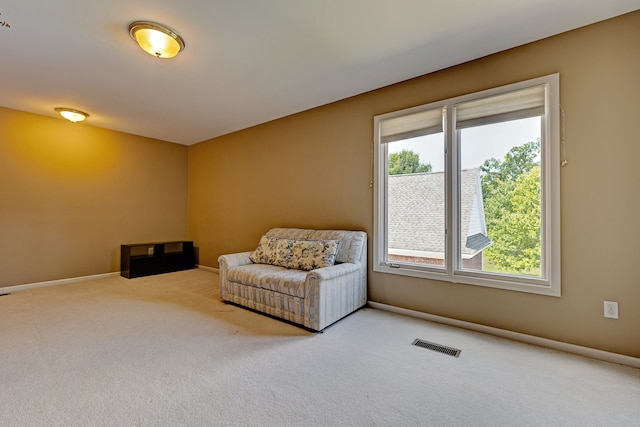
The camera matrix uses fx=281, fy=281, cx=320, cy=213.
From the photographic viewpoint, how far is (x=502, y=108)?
265 centimetres

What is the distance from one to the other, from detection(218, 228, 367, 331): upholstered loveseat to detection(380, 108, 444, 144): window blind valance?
1.21m

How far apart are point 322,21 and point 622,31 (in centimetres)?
229

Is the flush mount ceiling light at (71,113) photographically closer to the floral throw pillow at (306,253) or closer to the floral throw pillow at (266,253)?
the floral throw pillow at (266,253)

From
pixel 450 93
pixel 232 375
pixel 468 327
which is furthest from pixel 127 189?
pixel 468 327

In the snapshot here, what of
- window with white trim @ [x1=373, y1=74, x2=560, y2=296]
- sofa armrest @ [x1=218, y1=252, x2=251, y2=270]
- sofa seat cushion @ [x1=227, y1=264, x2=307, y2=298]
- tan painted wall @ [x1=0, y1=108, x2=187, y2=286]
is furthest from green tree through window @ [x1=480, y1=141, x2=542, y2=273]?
tan painted wall @ [x1=0, y1=108, x2=187, y2=286]

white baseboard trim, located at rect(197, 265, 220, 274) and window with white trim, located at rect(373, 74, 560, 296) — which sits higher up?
window with white trim, located at rect(373, 74, 560, 296)

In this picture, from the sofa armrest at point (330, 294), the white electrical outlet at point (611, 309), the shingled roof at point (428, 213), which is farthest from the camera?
the shingled roof at point (428, 213)

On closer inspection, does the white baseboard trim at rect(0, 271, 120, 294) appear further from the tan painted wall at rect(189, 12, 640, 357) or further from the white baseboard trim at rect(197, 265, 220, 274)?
the tan painted wall at rect(189, 12, 640, 357)

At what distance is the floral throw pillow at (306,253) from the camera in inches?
125

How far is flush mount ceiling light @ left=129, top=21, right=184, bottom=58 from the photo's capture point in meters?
2.20

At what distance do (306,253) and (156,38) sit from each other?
245 cm

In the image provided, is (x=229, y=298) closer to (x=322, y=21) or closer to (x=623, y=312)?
(x=322, y=21)

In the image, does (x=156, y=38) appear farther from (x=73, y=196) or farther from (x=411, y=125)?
(x=73, y=196)

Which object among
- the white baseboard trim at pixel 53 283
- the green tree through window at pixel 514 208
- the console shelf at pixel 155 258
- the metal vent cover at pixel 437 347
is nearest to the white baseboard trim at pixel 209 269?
the console shelf at pixel 155 258
